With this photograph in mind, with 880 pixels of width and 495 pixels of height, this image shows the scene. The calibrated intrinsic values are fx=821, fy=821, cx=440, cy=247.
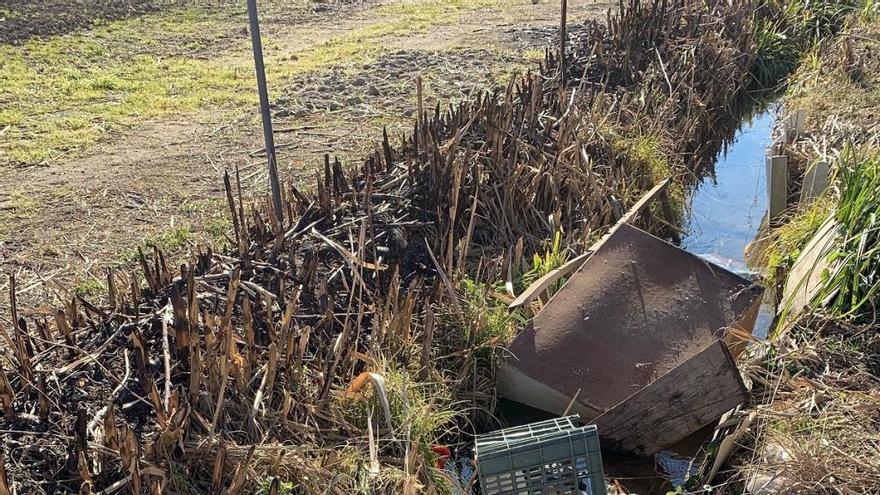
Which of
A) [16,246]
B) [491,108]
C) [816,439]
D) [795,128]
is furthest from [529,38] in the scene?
[816,439]

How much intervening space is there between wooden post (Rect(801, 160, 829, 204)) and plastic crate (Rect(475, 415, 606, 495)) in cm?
303

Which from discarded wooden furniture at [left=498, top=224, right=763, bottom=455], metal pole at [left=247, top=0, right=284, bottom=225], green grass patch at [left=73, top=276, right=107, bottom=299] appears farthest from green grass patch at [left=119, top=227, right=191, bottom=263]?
discarded wooden furniture at [left=498, top=224, right=763, bottom=455]

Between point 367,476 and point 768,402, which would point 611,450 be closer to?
point 768,402

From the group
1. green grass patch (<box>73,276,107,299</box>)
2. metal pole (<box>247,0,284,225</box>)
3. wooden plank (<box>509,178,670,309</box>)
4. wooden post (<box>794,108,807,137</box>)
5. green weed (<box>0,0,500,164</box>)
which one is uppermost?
metal pole (<box>247,0,284,225</box>)

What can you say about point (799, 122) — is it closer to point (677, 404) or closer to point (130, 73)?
point (677, 404)

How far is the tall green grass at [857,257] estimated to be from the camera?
3.65 metres

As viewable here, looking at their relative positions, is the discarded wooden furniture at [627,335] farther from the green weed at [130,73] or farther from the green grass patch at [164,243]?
the green weed at [130,73]

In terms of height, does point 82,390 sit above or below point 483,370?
above

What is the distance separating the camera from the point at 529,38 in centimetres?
1020

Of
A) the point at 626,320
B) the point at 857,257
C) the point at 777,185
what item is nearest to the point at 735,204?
the point at 777,185

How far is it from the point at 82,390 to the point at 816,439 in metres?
2.81

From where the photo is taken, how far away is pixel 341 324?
149 inches

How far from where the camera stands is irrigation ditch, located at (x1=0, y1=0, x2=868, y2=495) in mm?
2961

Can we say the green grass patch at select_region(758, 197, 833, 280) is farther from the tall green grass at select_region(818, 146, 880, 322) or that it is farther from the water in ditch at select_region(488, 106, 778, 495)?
the tall green grass at select_region(818, 146, 880, 322)
